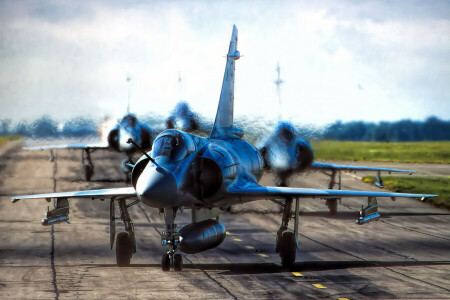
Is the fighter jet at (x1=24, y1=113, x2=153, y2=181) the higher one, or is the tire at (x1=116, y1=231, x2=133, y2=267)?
the fighter jet at (x1=24, y1=113, x2=153, y2=181)

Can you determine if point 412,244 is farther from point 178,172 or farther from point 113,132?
point 113,132

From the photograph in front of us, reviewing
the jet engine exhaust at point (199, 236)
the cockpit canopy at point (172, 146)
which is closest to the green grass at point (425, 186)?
the jet engine exhaust at point (199, 236)

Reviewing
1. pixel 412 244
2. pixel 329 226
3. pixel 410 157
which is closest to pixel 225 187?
pixel 412 244

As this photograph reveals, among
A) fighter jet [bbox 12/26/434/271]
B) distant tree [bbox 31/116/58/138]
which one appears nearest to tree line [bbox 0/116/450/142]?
distant tree [bbox 31/116/58/138]

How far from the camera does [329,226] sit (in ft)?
92.0

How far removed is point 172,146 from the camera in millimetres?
17297

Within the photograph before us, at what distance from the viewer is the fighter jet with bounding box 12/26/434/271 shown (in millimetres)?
16688

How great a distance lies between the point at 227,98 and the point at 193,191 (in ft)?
22.8

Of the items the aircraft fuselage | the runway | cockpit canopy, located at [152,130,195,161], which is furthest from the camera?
cockpit canopy, located at [152,130,195,161]

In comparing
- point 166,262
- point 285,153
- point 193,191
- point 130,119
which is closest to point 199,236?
point 193,191

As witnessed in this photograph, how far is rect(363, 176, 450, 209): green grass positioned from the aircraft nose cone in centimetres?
2129

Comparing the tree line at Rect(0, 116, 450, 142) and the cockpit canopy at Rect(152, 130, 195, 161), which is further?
the tree line at Rect(0, 116, 450, 142)

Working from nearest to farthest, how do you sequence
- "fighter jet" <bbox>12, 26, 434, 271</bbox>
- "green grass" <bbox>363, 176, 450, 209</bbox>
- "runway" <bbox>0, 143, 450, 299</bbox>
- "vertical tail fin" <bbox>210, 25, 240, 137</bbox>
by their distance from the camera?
1. "runway" <bbox>0, 143, 450, 299</bbox>
2. "fighter jet" <bbox>12, 26, 434, 271</bbox>
3. "vertical tail fin" <bbox>210, 25, 240, 137</bbox>
4. "green grass" <bbox>363, 176, 450, 209</bbox>

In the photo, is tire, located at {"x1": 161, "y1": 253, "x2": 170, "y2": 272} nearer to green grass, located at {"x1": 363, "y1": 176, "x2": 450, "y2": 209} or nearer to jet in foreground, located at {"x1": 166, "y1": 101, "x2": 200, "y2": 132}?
jet in foreground, located at {"x1": 166, "y1": 101, "x2": 200, "y2": 132}
